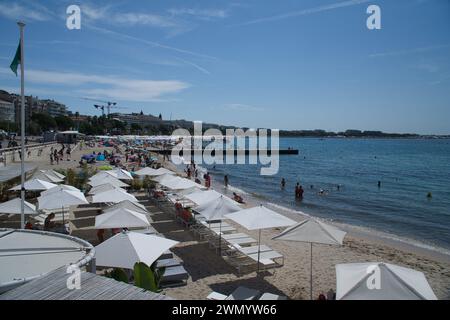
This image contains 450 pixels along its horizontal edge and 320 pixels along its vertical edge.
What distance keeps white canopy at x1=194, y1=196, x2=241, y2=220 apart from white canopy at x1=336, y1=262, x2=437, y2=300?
15.9 ft

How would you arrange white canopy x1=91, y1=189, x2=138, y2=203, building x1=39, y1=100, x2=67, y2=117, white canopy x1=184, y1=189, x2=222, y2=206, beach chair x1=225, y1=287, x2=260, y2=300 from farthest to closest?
1. building x1=39, y1=100, x2=67, y2=117
2. white canopy x1=91, y1=189, x2=138, y2=203
3. white canopy x1=184, y1=189, x2=222, y2=206
4. beach chair x1=225, y1=287, x2=260, y2=300

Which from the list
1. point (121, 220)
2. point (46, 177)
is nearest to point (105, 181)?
point (46, 177)

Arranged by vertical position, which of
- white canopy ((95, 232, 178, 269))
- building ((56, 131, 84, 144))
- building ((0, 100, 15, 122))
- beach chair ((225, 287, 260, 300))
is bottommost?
beach chair ((225, 287, 260, 300))

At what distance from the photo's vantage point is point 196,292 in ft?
25.0

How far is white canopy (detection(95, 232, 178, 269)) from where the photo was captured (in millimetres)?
6453

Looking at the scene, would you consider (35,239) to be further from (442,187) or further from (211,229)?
Answer: (442,187)

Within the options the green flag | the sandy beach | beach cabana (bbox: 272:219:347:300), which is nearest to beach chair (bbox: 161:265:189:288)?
the sandy beach

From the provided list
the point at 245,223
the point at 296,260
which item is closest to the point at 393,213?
the point at 296,260

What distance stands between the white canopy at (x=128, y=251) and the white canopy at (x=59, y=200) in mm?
4671

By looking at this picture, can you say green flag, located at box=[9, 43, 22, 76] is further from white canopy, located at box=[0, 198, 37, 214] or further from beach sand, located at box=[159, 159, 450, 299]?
beach sand, located at box=[159, 159, 450, 299]

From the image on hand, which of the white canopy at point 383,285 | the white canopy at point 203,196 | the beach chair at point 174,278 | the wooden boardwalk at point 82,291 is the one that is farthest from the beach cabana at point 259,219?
the wooden boardwalk at point 82,291

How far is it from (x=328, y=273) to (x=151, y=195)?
35.2 feet

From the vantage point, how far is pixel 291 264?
32.0ft

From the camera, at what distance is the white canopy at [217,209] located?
9.78m
